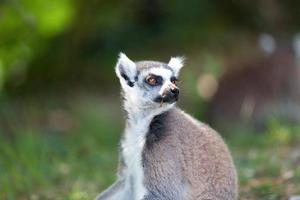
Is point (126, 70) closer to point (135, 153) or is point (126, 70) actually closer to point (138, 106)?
point (138, 106)

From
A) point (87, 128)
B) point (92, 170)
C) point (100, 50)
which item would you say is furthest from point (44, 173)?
point (100, 50)

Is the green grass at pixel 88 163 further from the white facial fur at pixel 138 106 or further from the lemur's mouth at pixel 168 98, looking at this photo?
the lemur's mouth at pixel 168 98

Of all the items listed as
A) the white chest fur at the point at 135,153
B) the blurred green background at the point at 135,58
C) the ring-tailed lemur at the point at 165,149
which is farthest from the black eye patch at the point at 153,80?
the blurred green background at the point at 135,58

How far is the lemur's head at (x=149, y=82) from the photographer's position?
18.8 ft

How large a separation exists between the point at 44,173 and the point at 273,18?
7.02m

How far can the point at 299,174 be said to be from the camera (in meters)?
6.96

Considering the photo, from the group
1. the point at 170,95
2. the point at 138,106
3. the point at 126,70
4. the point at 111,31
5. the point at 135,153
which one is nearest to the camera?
the point at 170,95

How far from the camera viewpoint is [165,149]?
575cm

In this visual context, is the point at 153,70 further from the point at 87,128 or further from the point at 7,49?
the point at 7,49

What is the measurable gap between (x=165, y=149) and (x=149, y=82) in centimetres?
55

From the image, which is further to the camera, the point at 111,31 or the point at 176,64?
the point at 111,31

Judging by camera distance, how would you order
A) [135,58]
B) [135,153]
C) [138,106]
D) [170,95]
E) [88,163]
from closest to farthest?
[170,95], [135,153], [138,106], [88,163], [135,58]

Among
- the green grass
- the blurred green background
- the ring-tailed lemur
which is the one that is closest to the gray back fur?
the ring-tailed lemur

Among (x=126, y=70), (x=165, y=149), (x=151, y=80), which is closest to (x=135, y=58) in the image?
(x=126, y=70)
